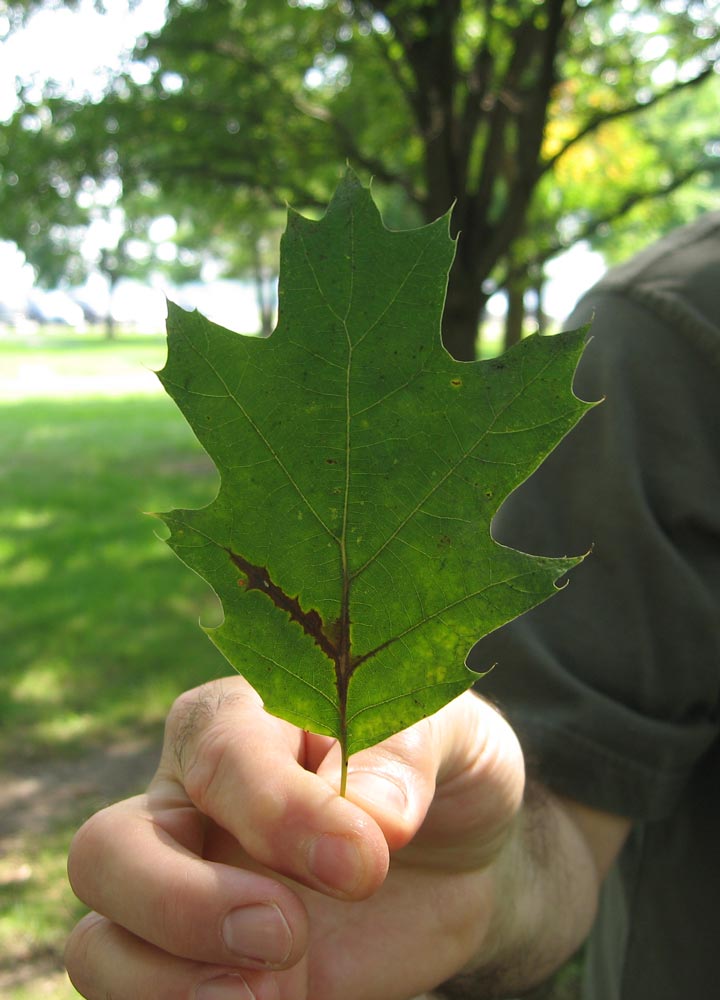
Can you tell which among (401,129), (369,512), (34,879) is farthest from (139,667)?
(401,129)

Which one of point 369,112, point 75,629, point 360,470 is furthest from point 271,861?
point 369,112

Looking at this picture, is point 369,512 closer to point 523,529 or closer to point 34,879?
point 523,529

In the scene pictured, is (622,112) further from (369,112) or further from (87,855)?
(87,855)

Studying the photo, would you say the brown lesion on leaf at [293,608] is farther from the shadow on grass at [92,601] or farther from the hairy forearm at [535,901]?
the hairy forearm at [535,901]

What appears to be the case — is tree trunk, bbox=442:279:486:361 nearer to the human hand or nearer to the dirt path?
the dirt path

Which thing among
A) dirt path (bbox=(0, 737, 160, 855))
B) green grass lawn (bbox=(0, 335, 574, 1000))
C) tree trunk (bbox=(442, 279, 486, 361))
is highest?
tree trunk (bbox=(442, 279, 486, 361))

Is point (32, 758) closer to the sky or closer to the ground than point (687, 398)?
closer to the ground

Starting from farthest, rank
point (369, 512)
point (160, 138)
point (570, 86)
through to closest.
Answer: point (570, 86) < point (160, 138) < point (369, 512)

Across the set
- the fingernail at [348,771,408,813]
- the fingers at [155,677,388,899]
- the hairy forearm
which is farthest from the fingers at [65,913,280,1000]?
the hairy forearm
